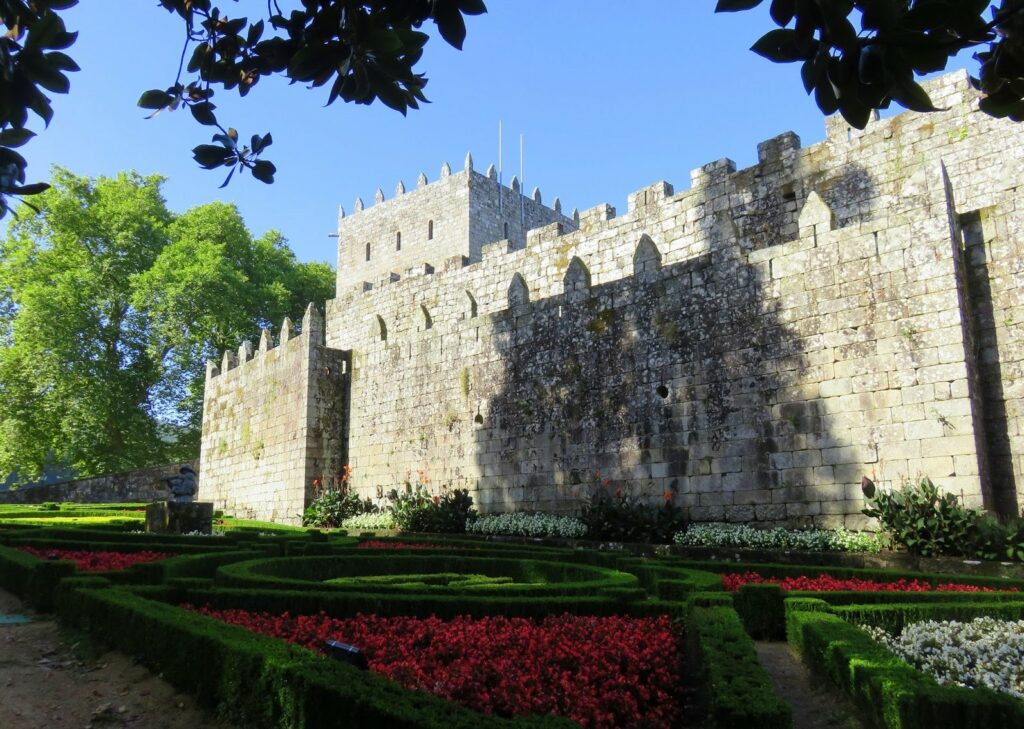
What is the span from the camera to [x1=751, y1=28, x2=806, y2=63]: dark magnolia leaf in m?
2.21

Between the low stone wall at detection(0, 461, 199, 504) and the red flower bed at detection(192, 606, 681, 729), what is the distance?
2323 cm

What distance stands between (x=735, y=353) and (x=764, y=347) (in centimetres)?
47

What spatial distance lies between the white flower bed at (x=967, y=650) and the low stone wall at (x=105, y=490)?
83.3 ft

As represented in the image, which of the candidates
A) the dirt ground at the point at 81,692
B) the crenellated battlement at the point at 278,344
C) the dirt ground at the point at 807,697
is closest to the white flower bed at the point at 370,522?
the crenellated battlement at the point at 278,344

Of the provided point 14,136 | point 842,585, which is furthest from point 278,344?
point 14,136

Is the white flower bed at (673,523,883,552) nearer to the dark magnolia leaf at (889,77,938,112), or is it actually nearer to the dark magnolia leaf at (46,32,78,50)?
the dark magnolia leaf at (889,77,938,112)

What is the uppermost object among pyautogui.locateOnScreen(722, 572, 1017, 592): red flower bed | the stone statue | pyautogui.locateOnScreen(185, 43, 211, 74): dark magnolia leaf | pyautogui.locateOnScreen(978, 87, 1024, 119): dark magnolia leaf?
pyautogui.locateOnScreen(185, 43, 211, 74): dark magnolia leaf

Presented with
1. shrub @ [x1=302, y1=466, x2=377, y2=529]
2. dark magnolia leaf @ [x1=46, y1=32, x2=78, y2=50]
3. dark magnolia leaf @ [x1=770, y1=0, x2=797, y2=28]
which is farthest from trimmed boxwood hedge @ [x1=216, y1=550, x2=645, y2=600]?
shrub @ [x1=302, y1=466, x2=377, y2=529]

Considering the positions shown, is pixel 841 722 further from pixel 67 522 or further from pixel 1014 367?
pixel 67 522

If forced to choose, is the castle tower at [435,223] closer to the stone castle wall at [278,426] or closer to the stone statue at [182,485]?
the stone castle wall at [278,426]

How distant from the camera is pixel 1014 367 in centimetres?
945

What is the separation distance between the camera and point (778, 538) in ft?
33.7

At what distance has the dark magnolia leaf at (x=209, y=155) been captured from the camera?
3.09 metres

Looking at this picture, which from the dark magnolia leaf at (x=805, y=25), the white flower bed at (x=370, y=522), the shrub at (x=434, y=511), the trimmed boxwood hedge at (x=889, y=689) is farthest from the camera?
the white flower bed at (x=370, y=522)
